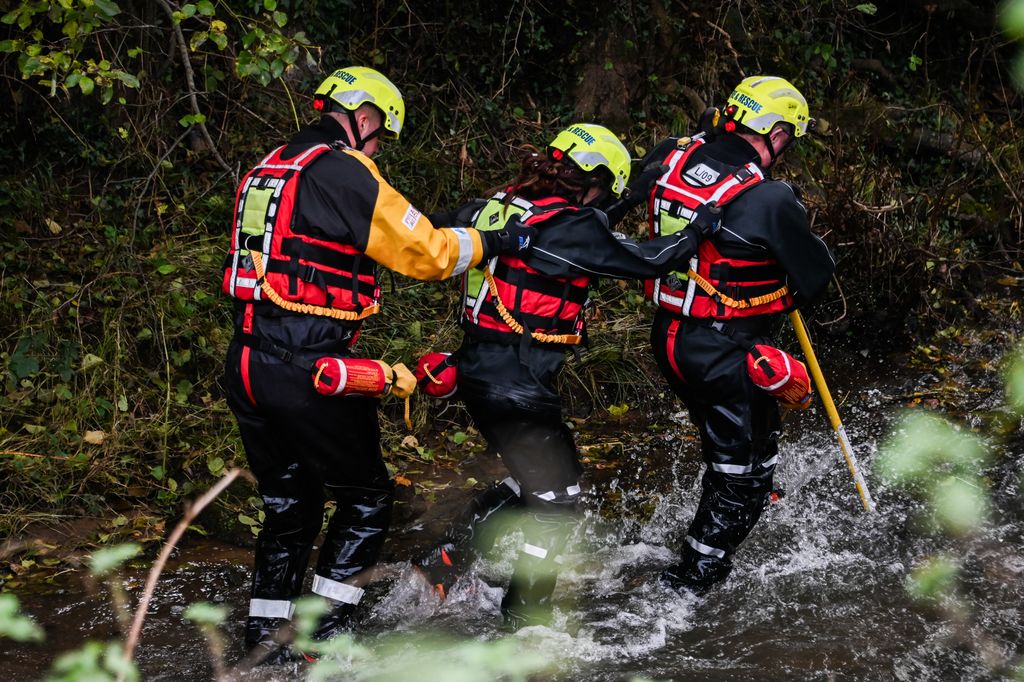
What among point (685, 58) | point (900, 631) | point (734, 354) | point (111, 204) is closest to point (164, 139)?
point (111, 204)

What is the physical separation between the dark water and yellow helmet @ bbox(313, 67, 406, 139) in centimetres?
222

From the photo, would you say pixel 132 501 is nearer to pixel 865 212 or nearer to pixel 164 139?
pixel 164 139

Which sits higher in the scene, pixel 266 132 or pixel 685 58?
pixel 685 58

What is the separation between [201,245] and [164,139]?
40.1 inches

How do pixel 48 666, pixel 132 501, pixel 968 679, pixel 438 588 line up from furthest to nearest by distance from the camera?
pixel 132 501, pixel 438 588, pixel 48 666, pixel 968 679

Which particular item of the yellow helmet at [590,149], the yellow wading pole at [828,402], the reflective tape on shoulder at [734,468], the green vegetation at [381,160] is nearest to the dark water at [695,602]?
the yellow wading pole at [828,402]

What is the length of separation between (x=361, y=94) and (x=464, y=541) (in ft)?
7.00

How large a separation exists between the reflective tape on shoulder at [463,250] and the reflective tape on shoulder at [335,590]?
4.70 ft

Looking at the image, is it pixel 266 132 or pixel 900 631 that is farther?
pixel 266 132

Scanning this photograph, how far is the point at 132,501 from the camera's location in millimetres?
5801

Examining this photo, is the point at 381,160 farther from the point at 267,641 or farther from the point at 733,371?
the point at 267,641

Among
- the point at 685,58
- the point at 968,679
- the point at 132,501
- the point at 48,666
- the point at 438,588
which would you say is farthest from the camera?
the point at 685,58

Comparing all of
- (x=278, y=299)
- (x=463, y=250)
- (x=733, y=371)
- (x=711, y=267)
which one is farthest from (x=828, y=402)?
(x=278, y=299)

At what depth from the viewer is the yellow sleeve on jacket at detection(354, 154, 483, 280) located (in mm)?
3834
